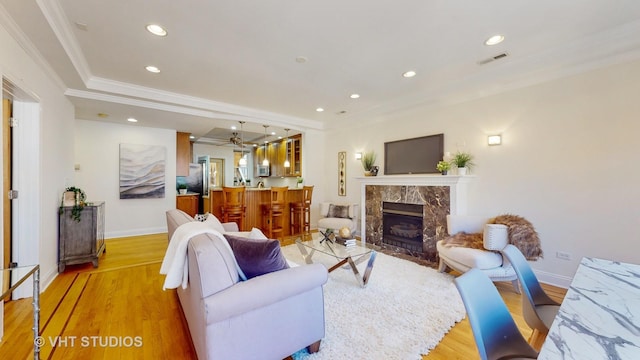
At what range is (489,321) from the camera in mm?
1159

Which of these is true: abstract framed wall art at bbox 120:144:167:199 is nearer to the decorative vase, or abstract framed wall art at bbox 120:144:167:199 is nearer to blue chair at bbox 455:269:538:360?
the decorative vase

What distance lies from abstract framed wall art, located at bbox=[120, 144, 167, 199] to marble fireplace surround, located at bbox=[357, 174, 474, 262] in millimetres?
4603

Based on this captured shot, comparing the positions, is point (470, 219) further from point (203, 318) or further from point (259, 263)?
point (203, 318)

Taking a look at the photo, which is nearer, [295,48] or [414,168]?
[295,48]

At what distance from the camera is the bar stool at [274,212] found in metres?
5.29

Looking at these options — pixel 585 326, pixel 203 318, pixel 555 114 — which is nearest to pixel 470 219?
pixel 555 114

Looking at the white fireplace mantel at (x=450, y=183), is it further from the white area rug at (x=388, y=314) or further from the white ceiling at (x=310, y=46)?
the white ceiling at (x=310, y=46)

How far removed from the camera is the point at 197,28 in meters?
2.40

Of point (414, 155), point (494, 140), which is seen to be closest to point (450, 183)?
point (494, 140)

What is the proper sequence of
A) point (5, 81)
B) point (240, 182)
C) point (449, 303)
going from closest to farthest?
point (5, 81)
point (449, 303)
point (240, 182)

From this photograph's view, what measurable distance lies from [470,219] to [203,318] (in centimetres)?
352

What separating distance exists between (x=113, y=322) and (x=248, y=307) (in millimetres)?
1671

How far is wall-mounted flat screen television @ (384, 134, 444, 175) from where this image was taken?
4273 millimetres

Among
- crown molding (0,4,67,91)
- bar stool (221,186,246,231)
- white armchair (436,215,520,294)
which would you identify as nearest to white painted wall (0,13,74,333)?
crown molding (0,4,67,91)
